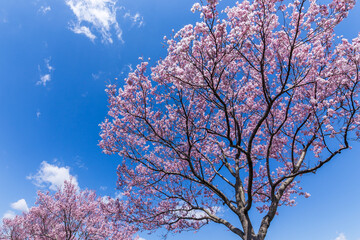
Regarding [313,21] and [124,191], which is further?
[124,191]

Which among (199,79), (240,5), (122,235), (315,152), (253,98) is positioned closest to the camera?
(240,5)

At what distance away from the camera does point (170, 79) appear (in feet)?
28.0

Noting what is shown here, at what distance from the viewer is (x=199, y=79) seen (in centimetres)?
848

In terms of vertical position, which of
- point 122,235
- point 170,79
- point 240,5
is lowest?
point 122,235

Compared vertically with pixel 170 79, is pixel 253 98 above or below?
above

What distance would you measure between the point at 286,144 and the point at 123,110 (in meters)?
8.75

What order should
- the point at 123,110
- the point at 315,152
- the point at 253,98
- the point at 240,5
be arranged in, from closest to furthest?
the point at 240,5 < the point at 123,110 < the point at 253,98 < the point at 315,152

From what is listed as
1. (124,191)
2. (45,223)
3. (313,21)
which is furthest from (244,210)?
(45,223)

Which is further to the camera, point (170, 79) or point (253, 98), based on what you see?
point (253, 98)

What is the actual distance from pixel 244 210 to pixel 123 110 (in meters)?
6.86

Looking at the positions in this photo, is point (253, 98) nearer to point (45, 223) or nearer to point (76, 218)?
point (76, 218)

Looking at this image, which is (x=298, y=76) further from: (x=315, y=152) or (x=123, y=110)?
(x=123, y=110)

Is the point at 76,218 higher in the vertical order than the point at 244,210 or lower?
higher

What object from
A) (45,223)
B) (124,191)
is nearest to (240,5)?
(124,191)
